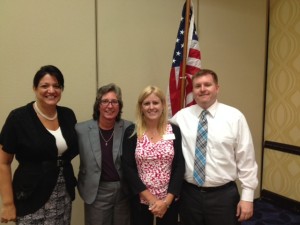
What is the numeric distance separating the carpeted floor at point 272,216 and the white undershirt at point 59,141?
231cm

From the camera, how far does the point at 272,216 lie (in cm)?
334

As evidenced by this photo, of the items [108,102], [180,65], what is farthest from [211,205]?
[180,65]

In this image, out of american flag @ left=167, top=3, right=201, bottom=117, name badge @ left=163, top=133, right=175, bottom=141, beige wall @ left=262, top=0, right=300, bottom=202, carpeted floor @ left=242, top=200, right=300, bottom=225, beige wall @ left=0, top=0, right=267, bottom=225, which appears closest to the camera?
name badge @ left=163, top=133, right=175, bottom=141

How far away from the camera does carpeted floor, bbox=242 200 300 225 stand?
126 inches

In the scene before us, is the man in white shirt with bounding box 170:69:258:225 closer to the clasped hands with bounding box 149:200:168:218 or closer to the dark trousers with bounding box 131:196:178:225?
the dark trousers with bounding box 131:196:178:225

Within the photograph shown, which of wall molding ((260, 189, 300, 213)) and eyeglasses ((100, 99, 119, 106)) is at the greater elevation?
eyeglasses ((100, 99, 119, 106))

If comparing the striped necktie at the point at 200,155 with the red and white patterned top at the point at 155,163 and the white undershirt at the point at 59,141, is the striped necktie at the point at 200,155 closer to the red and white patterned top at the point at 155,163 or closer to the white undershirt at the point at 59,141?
the red and white patterned top at the point at 155,163

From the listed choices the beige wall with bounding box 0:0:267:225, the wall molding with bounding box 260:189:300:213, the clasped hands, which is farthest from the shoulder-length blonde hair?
the wall molding with bounding box 260:189:300:213

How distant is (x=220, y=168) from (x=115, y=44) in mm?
1492

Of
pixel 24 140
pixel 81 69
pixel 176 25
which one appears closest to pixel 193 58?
pixel 176 25

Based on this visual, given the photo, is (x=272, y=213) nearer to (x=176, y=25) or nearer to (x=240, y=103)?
(x=240, y=103)

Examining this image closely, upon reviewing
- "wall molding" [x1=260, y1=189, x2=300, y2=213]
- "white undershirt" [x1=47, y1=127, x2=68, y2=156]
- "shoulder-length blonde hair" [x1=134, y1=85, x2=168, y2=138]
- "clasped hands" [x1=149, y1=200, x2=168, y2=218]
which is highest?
"shoulder-length blonde hair" [x1=134, y1=85, x2=168, y2=138]

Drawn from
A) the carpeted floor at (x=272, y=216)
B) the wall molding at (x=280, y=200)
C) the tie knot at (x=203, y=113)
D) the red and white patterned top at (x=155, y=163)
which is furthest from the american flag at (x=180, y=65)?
the wall molding at (x=280, y=200)

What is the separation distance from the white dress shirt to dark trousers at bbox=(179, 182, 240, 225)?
6 cm
